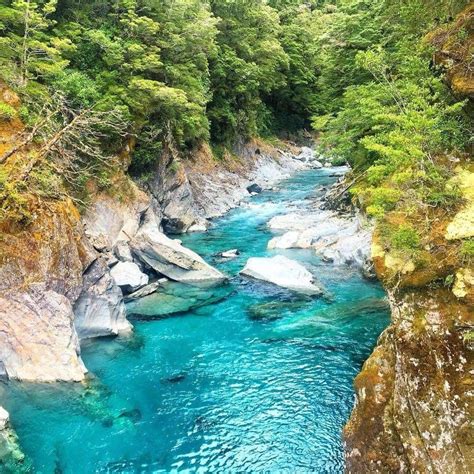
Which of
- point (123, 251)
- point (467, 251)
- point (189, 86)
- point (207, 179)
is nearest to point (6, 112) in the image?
point (123, 251)

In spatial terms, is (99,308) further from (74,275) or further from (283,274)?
(283,274)

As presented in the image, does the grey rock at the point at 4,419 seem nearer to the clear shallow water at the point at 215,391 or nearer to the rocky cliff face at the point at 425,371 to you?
the clear shallow water at the point at 215,391

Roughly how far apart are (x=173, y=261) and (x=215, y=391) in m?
8.32

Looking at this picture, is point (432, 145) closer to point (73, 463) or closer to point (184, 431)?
point (184, 431)

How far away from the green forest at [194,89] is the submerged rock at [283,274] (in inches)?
145

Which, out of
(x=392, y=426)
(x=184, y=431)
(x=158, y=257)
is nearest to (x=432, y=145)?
(x=392, y=426)

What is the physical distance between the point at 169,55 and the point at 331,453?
22595 mm

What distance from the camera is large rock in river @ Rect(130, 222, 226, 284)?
1917 cm

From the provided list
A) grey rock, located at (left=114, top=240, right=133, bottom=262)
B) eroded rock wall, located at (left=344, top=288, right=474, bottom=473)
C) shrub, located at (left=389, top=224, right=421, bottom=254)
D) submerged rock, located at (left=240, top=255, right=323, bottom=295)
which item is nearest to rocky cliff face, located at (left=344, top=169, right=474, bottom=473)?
eroded rock wall, located at (left=344, top=288, right=474, bottom=473)

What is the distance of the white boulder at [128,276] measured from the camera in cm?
1759

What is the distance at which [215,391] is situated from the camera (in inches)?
463

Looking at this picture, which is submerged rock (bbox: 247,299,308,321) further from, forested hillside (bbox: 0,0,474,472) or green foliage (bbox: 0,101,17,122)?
green foliage (bbox: 0,101,17,122)

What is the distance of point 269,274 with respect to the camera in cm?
1862

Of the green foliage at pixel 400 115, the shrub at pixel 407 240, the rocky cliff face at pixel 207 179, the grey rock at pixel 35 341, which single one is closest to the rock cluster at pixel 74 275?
the grey rock at pixel 35 341
